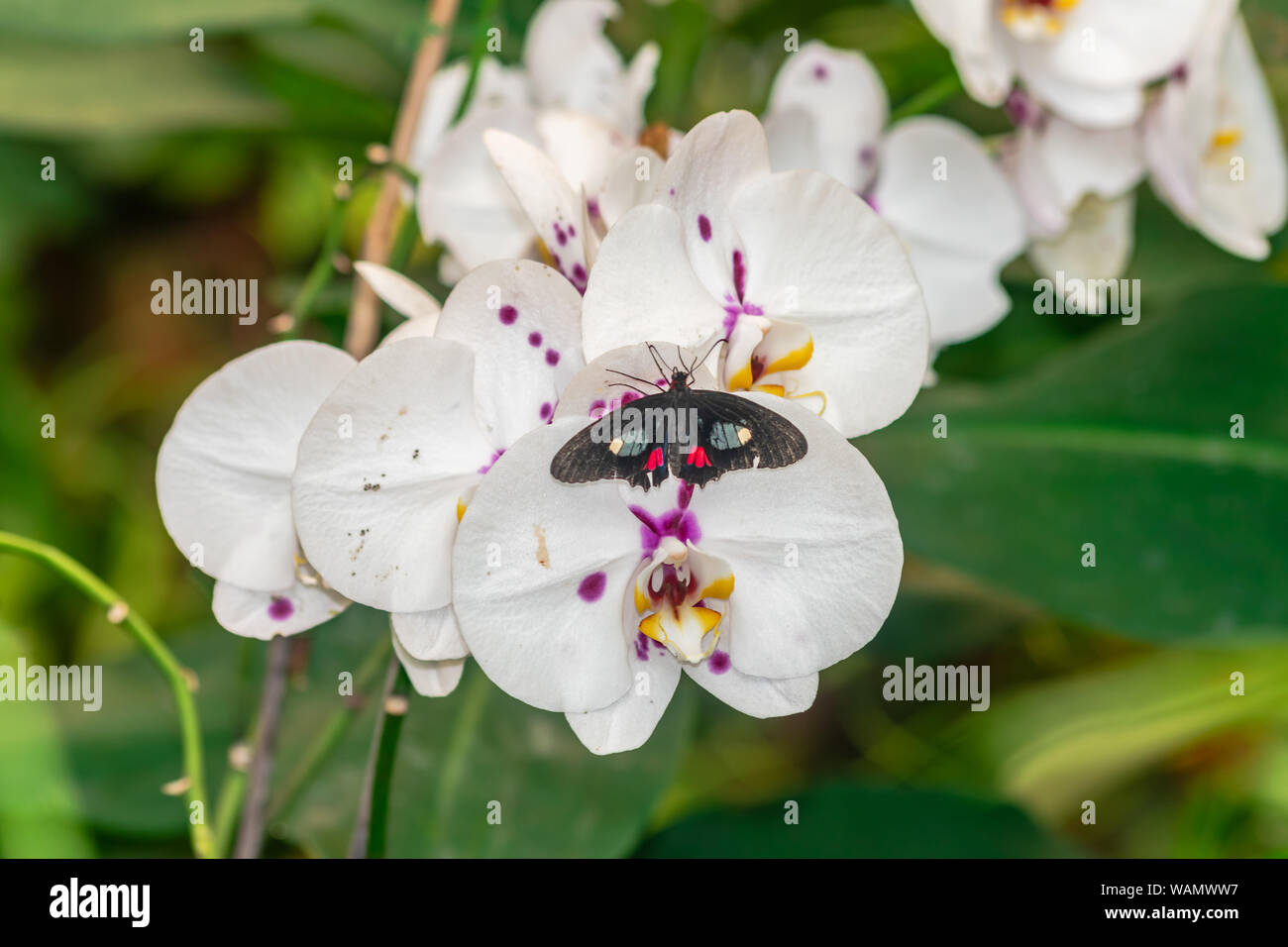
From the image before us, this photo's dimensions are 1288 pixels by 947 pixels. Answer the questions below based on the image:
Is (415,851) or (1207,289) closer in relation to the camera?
(415,851)

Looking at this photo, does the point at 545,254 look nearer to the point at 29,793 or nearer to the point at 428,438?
the point at 428,438

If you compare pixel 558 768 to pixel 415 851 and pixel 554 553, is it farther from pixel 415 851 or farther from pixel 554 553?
pixel 554 553

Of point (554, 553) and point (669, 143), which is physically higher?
point (669, 143)

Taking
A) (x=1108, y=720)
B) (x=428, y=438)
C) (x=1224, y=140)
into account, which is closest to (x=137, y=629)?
(x=428, y=438)

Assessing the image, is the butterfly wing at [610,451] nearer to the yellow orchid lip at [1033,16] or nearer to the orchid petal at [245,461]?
the orchid petal at [245,461]

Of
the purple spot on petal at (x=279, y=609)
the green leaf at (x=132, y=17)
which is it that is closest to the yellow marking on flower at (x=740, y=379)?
the purple spot on petal at (x=279, y=609)
